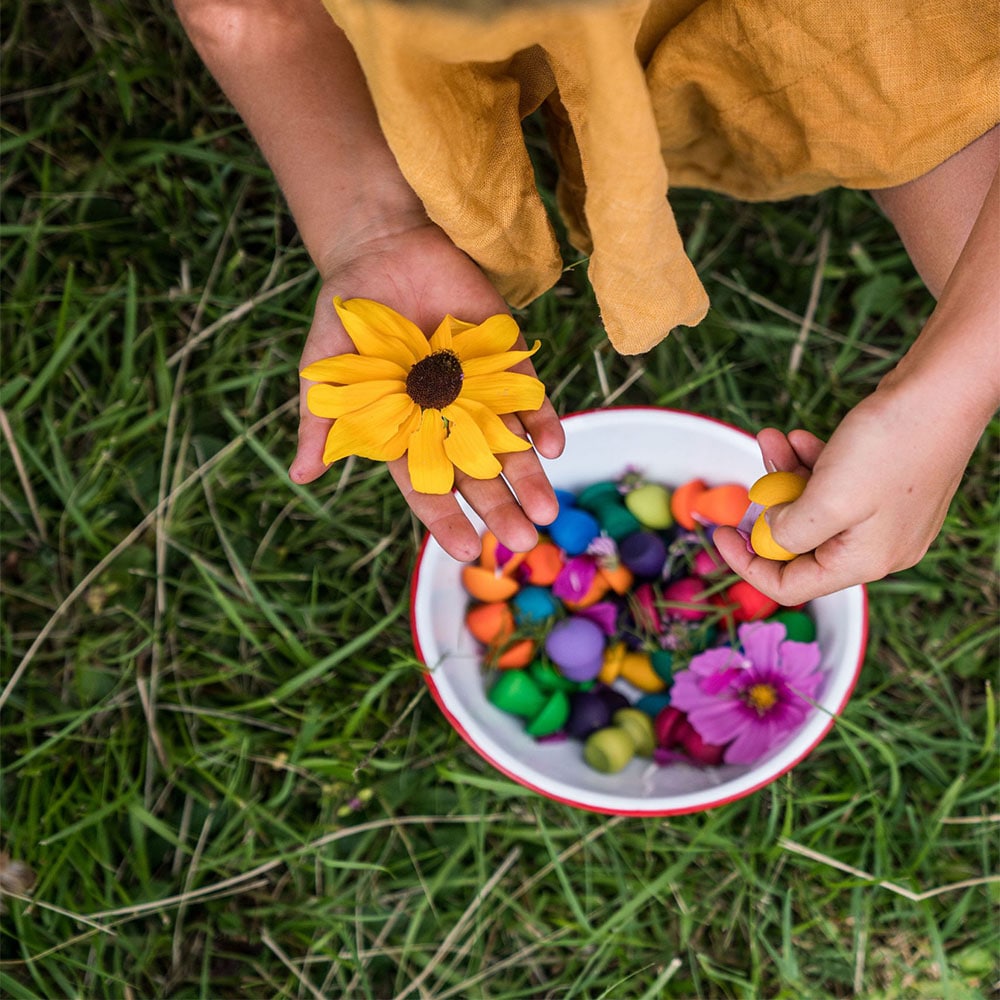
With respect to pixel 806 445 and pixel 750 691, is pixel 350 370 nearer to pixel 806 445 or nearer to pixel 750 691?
pixel 806 445

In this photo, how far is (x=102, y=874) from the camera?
113cm

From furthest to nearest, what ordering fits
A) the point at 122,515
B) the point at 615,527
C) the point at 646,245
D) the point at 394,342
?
the point at 122,515 → the point at 615,527 → the point at 394,342 → the point at 646,245

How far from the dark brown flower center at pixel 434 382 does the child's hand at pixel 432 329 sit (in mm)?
77

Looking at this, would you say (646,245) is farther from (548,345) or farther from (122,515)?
(122,515)

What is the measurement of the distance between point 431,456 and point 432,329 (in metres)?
0.14

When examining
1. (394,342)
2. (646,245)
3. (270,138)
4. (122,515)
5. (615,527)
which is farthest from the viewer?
(122,515)

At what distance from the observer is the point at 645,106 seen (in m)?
0.59

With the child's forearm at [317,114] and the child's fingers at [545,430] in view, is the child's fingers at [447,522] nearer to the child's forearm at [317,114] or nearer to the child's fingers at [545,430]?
the child's fingers at [545,430]

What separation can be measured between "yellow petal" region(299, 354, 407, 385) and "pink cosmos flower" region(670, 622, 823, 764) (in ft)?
1.45

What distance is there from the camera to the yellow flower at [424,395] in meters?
0.82

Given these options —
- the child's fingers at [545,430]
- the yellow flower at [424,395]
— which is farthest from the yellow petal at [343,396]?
the child's fingers at [545,430]

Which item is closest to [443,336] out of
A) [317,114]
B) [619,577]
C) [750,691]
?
[317,114]

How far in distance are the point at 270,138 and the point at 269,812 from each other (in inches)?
28.8

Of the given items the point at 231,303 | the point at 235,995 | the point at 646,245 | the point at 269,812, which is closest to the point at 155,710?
the point at 269,812
